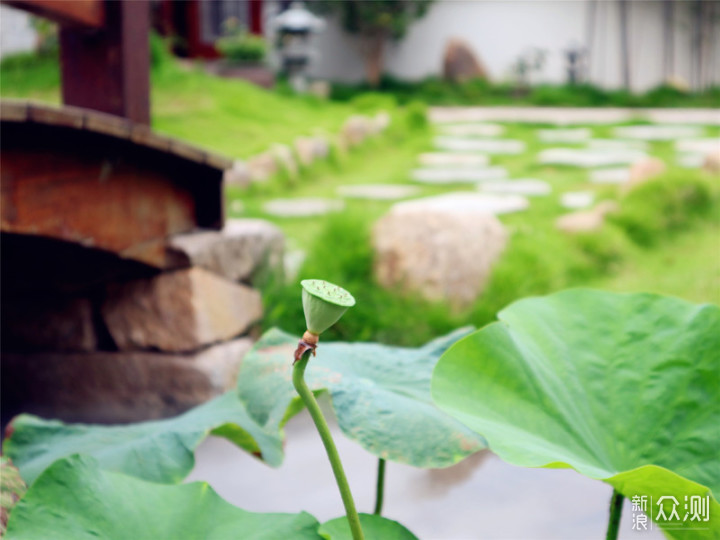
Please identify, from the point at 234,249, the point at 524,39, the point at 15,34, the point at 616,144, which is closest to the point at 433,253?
the point at 234,249

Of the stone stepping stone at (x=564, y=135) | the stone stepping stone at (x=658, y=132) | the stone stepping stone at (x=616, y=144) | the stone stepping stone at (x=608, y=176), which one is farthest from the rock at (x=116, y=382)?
the stone stepping stone at (x=658, y=132)

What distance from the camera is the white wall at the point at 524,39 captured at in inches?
473

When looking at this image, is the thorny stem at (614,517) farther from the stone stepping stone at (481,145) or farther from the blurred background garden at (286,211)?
the stone stepping stone at (481,145)

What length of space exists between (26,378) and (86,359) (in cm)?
20

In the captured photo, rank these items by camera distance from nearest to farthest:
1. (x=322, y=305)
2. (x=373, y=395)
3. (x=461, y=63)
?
(x=322, y=305) < (x=373, y=395) < (x=461, y=63)

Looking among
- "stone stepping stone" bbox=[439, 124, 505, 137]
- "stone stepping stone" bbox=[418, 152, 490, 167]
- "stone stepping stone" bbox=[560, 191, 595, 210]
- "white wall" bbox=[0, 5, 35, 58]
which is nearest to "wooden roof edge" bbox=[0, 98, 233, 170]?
"stone stepping stone" bbox=[560, 191, 595, 210]

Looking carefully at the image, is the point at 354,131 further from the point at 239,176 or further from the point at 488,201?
the point at 488,201

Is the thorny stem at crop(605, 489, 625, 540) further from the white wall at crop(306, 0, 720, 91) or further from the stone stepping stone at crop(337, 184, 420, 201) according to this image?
the white wall at crop(306, 0, 720, 91)

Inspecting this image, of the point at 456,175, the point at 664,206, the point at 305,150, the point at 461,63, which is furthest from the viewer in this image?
the point at 461,63

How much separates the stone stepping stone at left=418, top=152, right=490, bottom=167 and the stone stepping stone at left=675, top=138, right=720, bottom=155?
5.19 feet

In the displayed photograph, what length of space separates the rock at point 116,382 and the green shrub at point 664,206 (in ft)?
7.17

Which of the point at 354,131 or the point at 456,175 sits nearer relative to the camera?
the point at 456,175

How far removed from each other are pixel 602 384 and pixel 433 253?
175 cm

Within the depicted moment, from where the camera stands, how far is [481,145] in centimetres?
613
